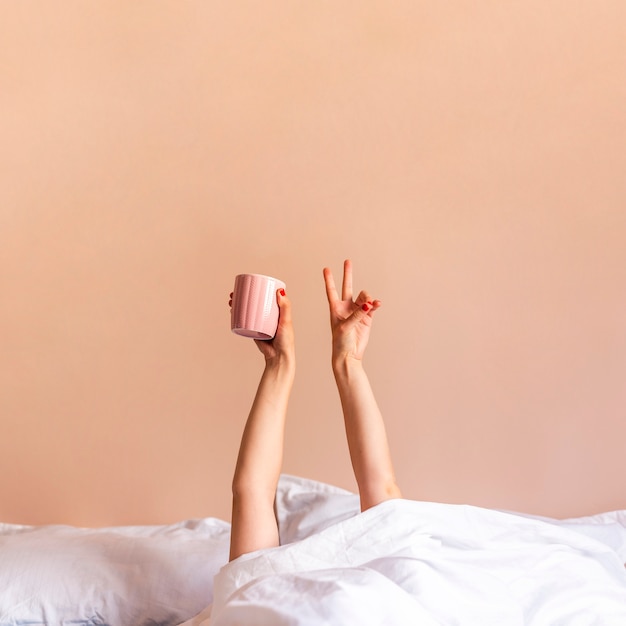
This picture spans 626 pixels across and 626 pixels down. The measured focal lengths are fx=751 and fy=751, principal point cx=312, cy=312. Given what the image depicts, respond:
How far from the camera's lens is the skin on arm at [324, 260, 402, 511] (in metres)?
1.32

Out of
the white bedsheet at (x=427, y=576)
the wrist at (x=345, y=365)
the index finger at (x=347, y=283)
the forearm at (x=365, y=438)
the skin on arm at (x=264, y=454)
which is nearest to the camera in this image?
the white bedsheet at (x=427, y=576)

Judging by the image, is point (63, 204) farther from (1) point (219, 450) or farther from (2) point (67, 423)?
(1) point (219, 450)

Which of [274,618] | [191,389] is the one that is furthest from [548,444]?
[274,618]

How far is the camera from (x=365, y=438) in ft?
4.45

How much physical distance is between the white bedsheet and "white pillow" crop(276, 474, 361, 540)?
0.83 ft

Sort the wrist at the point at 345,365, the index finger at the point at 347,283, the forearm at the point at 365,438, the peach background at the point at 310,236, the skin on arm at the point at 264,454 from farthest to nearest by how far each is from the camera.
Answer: the peach background at the point at 310,236 < the index finger at the point at 347,283 < the wrist at the point at 345,365 < the forearm at the point at 365,438 < the skin on arm at the point at 264,454

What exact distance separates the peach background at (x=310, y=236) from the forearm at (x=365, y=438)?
47cm

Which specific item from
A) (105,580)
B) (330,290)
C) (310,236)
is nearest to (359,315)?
(330,290)

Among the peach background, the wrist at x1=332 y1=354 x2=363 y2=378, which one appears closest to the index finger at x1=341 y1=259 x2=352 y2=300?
the wrist at x1=332 y1=354 x2=363 y2=378

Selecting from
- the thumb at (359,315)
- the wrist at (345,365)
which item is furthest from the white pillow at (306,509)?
the thumb at (359,315)

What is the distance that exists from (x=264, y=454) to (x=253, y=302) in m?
0.27

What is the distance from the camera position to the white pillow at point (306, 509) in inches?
53.0

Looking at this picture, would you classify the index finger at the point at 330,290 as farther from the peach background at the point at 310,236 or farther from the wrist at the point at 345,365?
the peach background at the point at 310,236

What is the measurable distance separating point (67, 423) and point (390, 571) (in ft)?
4.44
